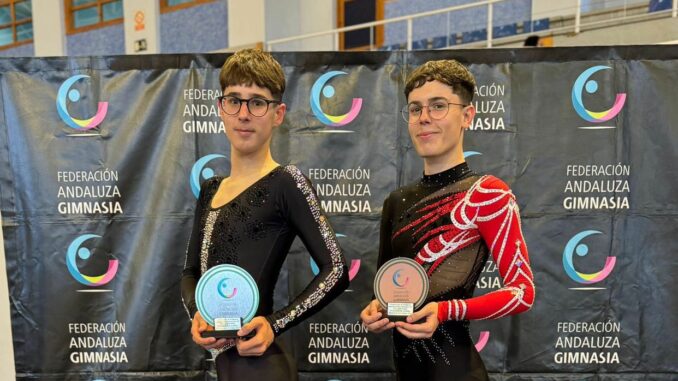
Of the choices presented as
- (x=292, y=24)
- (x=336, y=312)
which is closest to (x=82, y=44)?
(x=292, y=24)

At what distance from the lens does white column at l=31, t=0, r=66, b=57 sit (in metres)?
10.3

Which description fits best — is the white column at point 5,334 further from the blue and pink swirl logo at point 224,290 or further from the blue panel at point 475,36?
the blue panel at point 475,36

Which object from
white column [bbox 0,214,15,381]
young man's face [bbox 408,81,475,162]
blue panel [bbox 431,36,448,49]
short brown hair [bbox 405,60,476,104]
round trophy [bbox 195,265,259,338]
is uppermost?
blue panel [bbox 431,36,448,49]

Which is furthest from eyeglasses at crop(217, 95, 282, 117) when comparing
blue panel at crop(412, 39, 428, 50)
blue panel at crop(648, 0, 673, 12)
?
blue panel at crop(412, 39, 428, 50)

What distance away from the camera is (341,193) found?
251 cm

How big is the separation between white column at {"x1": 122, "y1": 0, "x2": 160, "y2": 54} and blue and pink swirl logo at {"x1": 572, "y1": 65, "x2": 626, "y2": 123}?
8.62 metres

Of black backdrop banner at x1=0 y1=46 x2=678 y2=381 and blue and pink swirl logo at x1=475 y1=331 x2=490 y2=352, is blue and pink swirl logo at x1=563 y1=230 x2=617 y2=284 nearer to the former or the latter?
black backdrop banner at x1=0 y1=46 x2=678 y2=381

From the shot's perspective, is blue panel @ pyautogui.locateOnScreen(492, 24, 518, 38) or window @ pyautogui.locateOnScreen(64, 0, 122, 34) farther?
window @ pyautogui.locateOnScreen(64, 0, 122, 34)

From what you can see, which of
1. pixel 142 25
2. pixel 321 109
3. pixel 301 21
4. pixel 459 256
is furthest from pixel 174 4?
pixel 459 256

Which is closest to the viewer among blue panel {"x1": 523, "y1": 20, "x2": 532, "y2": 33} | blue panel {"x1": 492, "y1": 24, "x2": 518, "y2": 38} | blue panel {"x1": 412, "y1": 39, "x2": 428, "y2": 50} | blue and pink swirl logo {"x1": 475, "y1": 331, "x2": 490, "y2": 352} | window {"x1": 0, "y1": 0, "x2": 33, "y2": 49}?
blue and pink swirl logo {"x1": 475, "y1": 331, "x2": 490, "y2": 352}

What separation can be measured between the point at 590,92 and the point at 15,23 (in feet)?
43.4

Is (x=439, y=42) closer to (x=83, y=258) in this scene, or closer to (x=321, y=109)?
(x=321, y=109)

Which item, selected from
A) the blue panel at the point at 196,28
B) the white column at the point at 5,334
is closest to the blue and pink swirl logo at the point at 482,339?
the white column at the point at 5,334

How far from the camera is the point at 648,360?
98.4 inches
